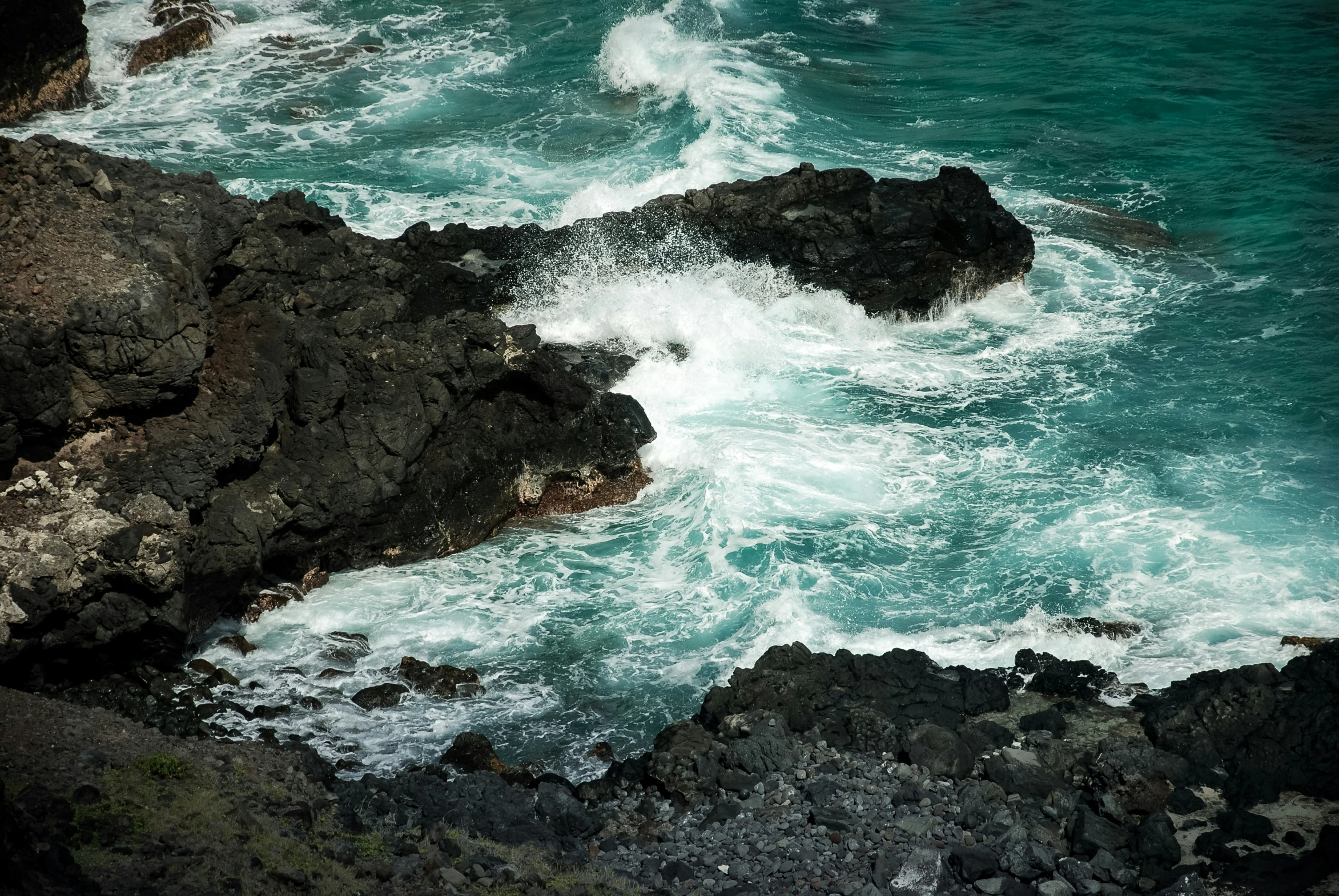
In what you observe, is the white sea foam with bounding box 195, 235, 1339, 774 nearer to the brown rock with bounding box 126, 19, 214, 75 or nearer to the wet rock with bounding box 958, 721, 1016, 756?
the wet rock with bounding box 958, 721, 1016, 756

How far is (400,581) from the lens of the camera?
55.8 ft

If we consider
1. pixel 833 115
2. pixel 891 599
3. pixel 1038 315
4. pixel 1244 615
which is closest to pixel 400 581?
pixel 891 599

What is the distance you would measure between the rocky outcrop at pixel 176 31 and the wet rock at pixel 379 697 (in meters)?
29.9

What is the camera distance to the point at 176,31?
38.4m

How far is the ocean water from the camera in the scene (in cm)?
1589

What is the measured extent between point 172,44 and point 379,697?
104 ft

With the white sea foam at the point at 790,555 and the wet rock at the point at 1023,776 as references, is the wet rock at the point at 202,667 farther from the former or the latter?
the wet rock at the point at 1023,776

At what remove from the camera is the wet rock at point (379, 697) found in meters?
14.3

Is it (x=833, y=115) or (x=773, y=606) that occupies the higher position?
(x=833, y=115)

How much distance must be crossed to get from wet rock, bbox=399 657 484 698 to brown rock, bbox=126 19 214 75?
29541 mm

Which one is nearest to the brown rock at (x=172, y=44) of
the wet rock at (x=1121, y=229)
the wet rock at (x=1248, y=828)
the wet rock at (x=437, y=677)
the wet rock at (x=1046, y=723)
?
the wet rock at (x=1121, y=229)

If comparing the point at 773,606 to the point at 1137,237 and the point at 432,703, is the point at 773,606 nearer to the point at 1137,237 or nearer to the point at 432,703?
the point at 432,703

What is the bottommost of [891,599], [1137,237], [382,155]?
[891,599]

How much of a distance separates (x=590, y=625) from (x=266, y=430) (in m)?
5.24
